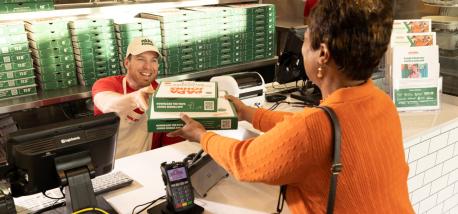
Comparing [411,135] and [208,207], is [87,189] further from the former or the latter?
[411,135]

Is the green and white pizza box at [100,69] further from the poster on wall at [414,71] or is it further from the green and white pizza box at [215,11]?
the poster on wall at [414,71]

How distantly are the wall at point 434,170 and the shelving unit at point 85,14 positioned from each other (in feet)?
6.49

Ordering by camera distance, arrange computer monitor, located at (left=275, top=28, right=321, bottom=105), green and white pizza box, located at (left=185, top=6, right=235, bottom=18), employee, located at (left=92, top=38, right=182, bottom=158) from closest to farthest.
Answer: employee, located at (left=92, top=38, right=182, bottom=158), computer monitor, located at (left=275, top=28, right=321, bottom=105), green and white pizza box, located at (left=185, top=6, right=235, bottom=18)

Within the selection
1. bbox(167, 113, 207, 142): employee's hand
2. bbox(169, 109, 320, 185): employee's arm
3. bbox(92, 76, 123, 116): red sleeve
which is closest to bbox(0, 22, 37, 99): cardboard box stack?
bbox(92, 76, 123, 116): red sleeve

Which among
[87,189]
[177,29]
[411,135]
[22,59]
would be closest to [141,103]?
[87,189]

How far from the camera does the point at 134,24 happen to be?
3336mm

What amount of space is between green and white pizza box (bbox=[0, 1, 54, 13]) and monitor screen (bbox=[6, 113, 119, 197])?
6.43 ft

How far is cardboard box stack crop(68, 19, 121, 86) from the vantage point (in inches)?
124

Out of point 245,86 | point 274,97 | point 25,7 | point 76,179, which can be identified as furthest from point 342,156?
point 25,7

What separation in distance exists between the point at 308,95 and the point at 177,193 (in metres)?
1.41

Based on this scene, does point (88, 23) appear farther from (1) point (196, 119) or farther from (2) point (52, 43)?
(1) point (196, 119)

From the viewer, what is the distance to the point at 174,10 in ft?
12.0

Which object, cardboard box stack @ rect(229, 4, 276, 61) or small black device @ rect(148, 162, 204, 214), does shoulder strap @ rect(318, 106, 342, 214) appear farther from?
cardboard box stack @ rect(229, 4, 276, 61)

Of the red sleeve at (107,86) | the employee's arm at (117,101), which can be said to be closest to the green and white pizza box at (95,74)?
the red sleeve at (107,86)
